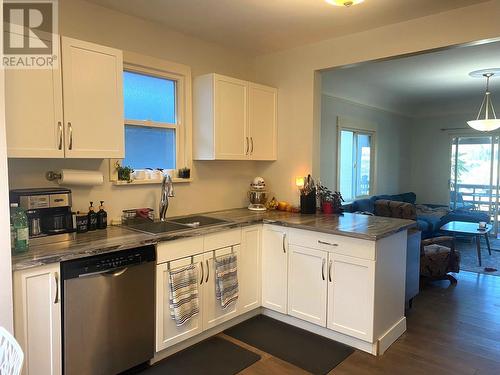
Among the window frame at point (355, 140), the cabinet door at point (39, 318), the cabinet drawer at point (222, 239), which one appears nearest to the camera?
the cabinet door at point (39, 318)

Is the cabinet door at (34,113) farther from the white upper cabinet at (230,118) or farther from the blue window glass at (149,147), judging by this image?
the white upper cabinet at (230,118)

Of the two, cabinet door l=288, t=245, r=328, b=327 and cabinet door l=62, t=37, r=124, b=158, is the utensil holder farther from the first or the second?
cabinet door l=62, t=37, r=124, b=158

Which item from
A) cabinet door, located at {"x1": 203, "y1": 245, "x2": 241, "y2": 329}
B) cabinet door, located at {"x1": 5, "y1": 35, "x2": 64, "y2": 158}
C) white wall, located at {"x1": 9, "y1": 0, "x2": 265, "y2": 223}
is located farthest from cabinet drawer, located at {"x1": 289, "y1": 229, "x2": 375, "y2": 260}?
cabinet door, located at {"x1": 5, "y1": 35, "x2": 64, "y2": 158}

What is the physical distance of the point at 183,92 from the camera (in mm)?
3383

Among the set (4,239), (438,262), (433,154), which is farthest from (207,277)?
(433,154)

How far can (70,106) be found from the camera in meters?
2.35

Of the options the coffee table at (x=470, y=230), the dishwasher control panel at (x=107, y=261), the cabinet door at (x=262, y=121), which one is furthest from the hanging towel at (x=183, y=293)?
the coffee table at (x=470, y=230)

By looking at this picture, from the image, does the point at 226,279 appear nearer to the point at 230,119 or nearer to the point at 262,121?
the point at 230,119

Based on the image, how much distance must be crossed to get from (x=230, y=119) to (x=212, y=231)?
1168 millimetres

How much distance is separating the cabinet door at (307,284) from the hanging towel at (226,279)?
489mm

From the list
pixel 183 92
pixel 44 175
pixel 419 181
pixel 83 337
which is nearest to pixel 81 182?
pixel 44 175

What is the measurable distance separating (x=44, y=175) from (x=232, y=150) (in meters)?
1.62

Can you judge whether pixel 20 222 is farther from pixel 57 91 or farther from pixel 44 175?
pixel 57 91

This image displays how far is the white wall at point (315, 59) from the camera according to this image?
2.77 meters
